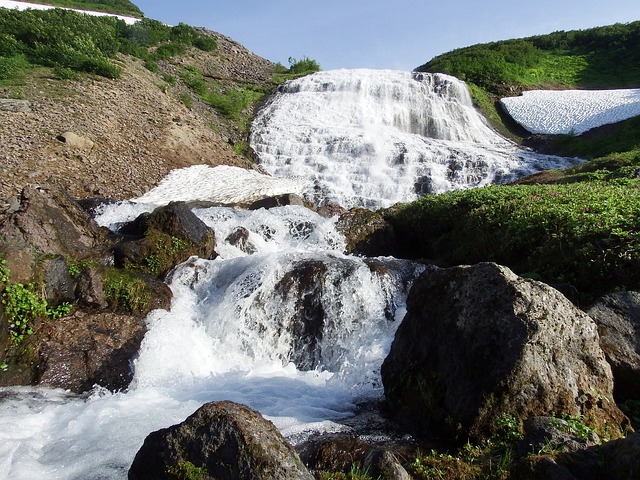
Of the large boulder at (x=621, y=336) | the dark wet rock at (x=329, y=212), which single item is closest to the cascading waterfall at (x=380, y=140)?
A: the dark wet rock at (x=329, y=212)

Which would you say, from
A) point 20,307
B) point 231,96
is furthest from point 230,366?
point 231,96

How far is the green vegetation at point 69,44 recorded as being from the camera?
19078 mm

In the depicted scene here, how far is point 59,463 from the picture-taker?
4.78 metres

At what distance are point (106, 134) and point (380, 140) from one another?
1079 cm

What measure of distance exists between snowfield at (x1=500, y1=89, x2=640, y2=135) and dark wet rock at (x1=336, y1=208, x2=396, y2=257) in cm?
1621

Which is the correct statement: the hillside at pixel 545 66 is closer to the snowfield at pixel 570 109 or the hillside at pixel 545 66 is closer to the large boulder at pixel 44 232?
the snowfield at pixel 570 109

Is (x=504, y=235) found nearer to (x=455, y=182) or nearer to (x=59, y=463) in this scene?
(x=59, y=463)

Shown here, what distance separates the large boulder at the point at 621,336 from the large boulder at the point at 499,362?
0.46m

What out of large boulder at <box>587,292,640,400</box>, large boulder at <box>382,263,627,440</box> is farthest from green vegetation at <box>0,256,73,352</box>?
large boulder at <box>587,292,640,400</box>

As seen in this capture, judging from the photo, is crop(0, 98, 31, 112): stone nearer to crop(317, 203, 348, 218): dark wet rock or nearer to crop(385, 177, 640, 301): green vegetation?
crop(317, 203, 348, 218): dark wet rock

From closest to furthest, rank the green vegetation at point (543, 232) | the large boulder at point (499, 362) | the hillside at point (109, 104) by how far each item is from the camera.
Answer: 1. the large boulder at point (499, 362)
2. the green vegetation at point (543, 232)
3. the hillside at point (109, 104)

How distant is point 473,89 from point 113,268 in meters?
25.1

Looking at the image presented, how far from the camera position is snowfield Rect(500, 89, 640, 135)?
24.9 m

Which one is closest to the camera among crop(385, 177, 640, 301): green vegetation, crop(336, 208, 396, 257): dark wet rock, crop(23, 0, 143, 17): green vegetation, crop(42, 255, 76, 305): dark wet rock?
crop(385, 177, 640, 301): green vegetation
